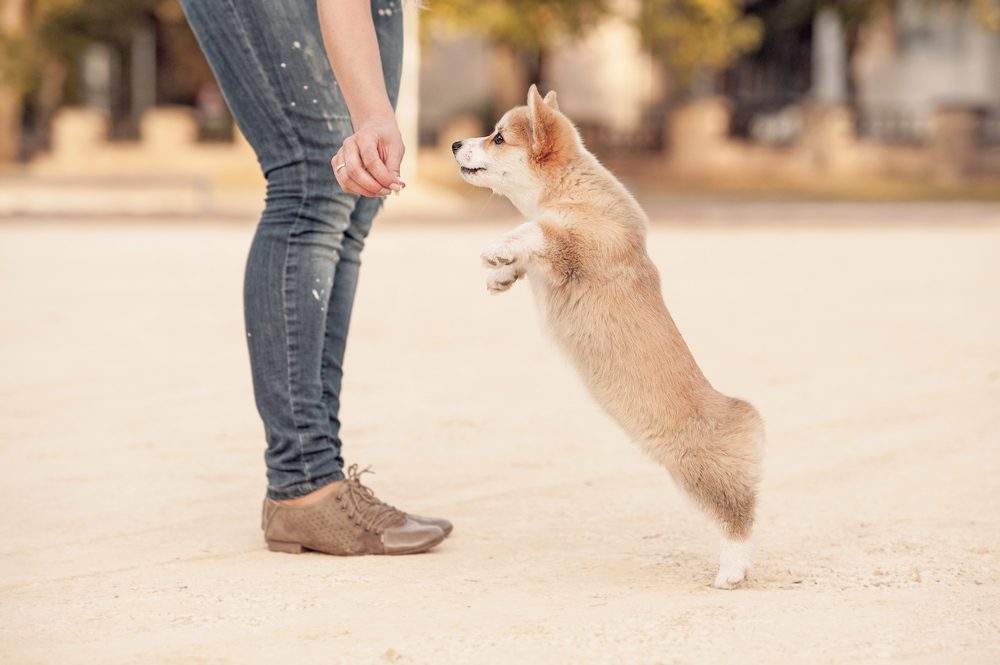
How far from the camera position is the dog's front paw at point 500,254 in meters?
4.07

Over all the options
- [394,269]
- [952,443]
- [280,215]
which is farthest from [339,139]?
[394,269]

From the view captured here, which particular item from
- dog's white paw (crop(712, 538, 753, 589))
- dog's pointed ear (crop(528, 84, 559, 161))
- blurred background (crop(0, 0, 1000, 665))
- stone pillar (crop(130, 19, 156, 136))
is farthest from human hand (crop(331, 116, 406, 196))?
stone pillar (crop(130, 19, 156, 136))

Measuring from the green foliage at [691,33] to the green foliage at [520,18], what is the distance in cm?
137

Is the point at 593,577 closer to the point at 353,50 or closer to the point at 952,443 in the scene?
the point at 353,50

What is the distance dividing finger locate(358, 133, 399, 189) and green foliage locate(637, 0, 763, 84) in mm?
29218

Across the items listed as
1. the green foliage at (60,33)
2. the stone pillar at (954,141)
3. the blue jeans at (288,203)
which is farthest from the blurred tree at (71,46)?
the blue jeans at (288,203)

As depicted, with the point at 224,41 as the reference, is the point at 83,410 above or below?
below

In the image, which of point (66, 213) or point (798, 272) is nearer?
point (798, 272)

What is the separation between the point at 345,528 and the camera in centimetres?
450

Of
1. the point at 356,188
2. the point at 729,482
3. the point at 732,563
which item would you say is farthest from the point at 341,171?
the point at 732,563

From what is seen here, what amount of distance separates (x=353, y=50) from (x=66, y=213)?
20.5m

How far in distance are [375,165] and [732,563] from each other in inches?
54.7

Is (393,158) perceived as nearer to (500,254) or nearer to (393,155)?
(393,155)

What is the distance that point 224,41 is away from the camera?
14.4 feet
